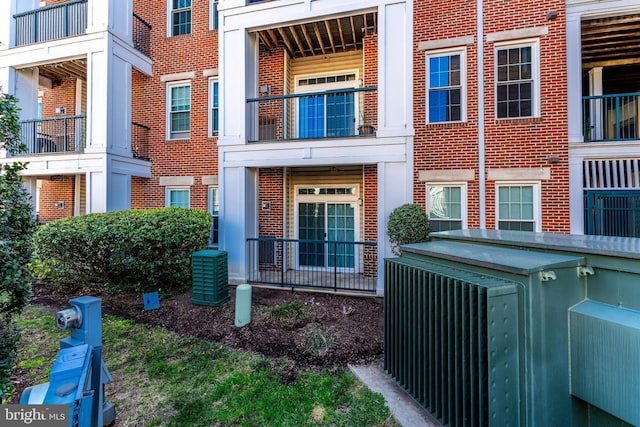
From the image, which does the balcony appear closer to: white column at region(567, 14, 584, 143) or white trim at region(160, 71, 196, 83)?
white trim at region(160, 71, 196, 83)

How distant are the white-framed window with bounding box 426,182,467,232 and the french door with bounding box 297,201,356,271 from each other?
241cm

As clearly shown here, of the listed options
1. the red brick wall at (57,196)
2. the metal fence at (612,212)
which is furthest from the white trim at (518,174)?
the red brick wall at (57,196)

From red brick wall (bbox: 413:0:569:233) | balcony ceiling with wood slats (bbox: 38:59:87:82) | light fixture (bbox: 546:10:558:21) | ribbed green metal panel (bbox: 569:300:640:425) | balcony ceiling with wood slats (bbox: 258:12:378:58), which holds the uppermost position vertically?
balcony ceiling with wood slats (bbox: 38:59:87:82)

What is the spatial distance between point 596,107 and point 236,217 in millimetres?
10351

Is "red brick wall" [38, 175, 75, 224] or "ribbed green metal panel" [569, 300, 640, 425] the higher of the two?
"red brick wall" [38, 175, 75, 224]

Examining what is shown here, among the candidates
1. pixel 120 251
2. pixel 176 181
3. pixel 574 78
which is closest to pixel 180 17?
pixel 176 181

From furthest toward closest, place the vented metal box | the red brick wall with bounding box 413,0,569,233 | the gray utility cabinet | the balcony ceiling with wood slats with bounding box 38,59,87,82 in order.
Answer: the balcony ceiling with wood slats with bounding box 38,59,87,82, the red brick wall with bounding box 413,0,569,233, the vented metal box, the gray utility cabinet

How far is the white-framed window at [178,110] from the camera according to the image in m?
10.4

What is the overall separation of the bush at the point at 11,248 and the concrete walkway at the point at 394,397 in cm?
362

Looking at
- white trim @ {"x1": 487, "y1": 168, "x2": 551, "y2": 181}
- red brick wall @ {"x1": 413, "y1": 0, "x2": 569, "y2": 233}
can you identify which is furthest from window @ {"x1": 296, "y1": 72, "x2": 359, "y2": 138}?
white trim @ {"x1": 487, "y1": 168, "x2": 551, "y2": 181}

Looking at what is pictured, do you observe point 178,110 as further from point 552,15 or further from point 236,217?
point 552,15

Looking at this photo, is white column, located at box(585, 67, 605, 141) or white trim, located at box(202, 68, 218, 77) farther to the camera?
white trim, located at box(202, 68, 218, 77)

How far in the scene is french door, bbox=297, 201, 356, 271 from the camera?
909 cm

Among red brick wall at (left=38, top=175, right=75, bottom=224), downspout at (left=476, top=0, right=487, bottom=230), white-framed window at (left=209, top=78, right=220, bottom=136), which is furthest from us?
red brick wall at (left=38, top=175, right=75, bottom=224)
